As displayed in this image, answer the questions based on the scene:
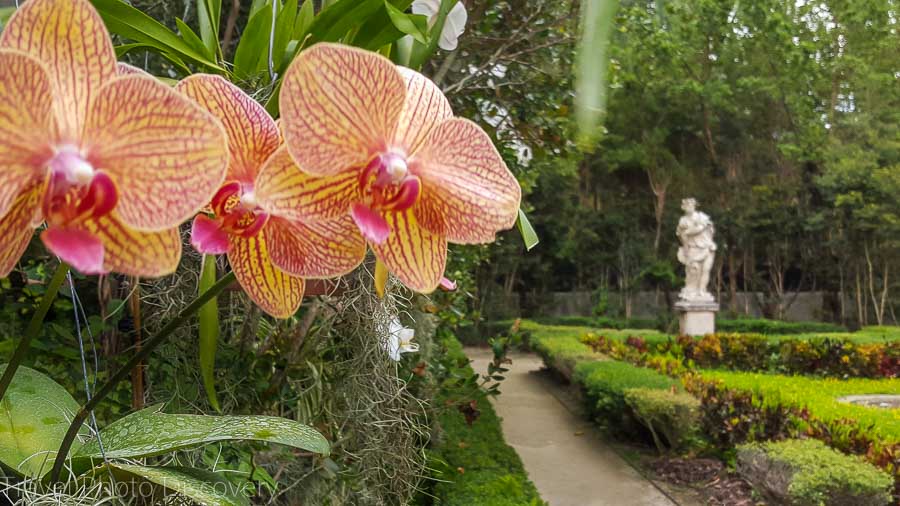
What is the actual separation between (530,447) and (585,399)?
1.22m

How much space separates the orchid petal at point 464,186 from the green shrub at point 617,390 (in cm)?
551

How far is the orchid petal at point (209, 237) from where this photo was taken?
0.27 meters

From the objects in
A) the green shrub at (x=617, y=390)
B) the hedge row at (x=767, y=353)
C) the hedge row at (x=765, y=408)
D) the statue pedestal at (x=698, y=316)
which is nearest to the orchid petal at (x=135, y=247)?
the hedge row at (x=765, y=408)

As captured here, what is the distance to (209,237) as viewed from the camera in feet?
0.89

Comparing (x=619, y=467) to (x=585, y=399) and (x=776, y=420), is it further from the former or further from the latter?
(x=585, y=399)

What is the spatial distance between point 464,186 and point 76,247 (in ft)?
0.46

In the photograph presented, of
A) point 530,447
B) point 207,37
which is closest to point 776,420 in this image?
point 530,447

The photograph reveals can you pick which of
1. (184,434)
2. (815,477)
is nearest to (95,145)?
(184,434)

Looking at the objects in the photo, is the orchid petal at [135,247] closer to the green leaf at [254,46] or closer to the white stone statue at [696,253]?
the green leaf at [254,46]

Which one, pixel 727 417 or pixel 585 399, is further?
pixel 585 399

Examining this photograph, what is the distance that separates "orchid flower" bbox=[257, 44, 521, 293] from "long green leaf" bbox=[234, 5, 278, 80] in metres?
0.25

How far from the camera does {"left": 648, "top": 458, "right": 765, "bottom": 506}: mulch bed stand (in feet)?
14.3

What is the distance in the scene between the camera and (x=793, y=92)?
1341 cm

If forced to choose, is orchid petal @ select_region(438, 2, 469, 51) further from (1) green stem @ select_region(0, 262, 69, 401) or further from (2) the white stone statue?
(2) the white stone statue
